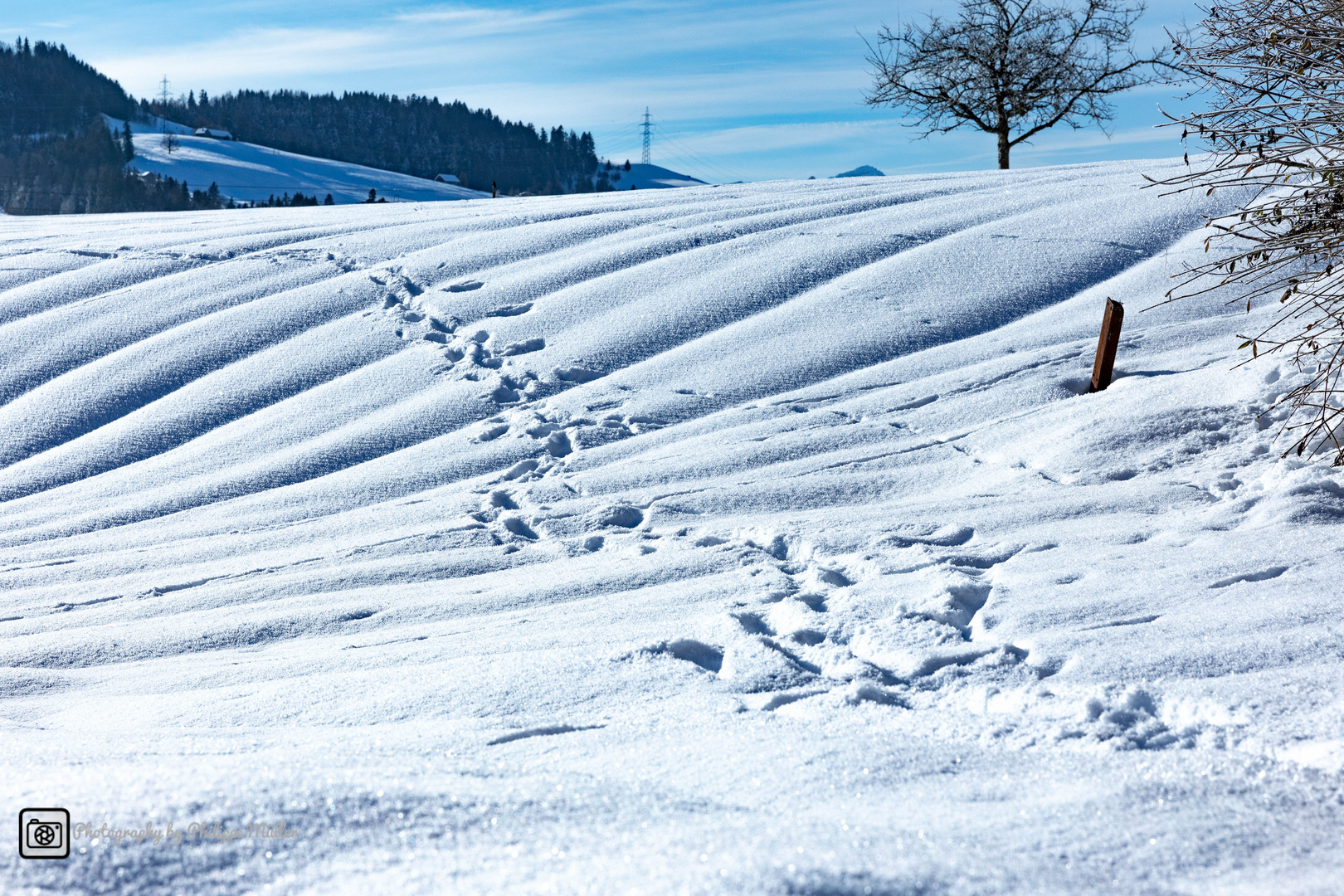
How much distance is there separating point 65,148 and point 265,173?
13218 mm

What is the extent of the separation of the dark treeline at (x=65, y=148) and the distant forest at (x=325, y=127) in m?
0.14

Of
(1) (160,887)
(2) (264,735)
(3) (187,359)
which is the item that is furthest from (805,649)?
(3) (187,359)

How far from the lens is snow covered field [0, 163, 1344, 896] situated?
4.02 ft

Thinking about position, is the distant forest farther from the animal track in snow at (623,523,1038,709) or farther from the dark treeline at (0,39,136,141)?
the animal track in snow at (623,523,1038,709)

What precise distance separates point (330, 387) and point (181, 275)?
2222mm

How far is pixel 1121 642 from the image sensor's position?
1.96m

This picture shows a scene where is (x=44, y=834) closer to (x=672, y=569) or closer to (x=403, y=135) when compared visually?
(x=672, y=569)

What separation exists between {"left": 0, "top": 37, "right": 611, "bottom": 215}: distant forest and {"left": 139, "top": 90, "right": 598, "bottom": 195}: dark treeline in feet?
0.32

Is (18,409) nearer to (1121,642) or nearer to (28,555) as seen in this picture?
(28,555)

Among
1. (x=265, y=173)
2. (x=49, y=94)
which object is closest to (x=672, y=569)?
(x=265, y=173)

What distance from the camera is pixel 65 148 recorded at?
5941 centimetres

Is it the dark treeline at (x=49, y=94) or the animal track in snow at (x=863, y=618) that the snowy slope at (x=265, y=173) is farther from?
the animal track in snow at (x=863, y=618)

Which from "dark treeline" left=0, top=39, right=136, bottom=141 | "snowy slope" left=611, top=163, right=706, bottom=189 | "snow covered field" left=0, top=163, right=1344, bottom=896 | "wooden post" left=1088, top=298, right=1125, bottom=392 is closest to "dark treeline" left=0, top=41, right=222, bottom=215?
"dark treeline" left=0, top=39, right=136, bottom=141

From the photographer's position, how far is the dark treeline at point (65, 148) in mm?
48094
